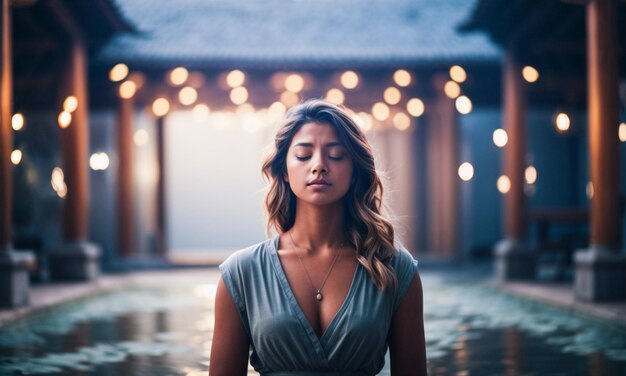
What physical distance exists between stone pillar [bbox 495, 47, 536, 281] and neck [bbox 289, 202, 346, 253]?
10.7 meters

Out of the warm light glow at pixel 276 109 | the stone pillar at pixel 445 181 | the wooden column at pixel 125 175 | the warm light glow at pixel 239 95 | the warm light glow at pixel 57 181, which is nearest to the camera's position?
the warm light glow at pixel 57 181

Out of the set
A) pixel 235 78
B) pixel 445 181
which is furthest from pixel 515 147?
pixel 235 78

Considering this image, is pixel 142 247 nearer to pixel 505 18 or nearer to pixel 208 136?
pixel 208 136

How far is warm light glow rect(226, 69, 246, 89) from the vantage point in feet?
54.9

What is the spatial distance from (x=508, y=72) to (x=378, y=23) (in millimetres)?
6027

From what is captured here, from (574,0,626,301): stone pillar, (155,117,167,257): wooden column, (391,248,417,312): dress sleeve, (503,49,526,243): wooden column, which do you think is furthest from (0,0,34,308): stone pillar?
(155,117,167,257): wooden column

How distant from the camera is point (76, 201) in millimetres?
13352

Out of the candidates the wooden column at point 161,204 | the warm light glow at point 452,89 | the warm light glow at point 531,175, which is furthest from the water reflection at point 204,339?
the warm light glow at point 531,175

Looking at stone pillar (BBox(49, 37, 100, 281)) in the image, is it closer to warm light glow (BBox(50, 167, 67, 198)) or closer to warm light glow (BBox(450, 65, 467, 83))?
warm light glow (BBox(50, 167, 67, 198))

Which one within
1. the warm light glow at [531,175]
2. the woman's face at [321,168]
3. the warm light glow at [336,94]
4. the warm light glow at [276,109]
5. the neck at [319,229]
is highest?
the warm light glow at [336,94]

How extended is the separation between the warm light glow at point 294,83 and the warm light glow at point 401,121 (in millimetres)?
3065

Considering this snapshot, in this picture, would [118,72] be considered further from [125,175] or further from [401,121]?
[401,121]

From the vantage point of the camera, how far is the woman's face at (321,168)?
8.74 ft

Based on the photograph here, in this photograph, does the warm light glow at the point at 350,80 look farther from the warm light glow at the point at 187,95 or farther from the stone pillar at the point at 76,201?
the stone pillar at the point at 76,201
